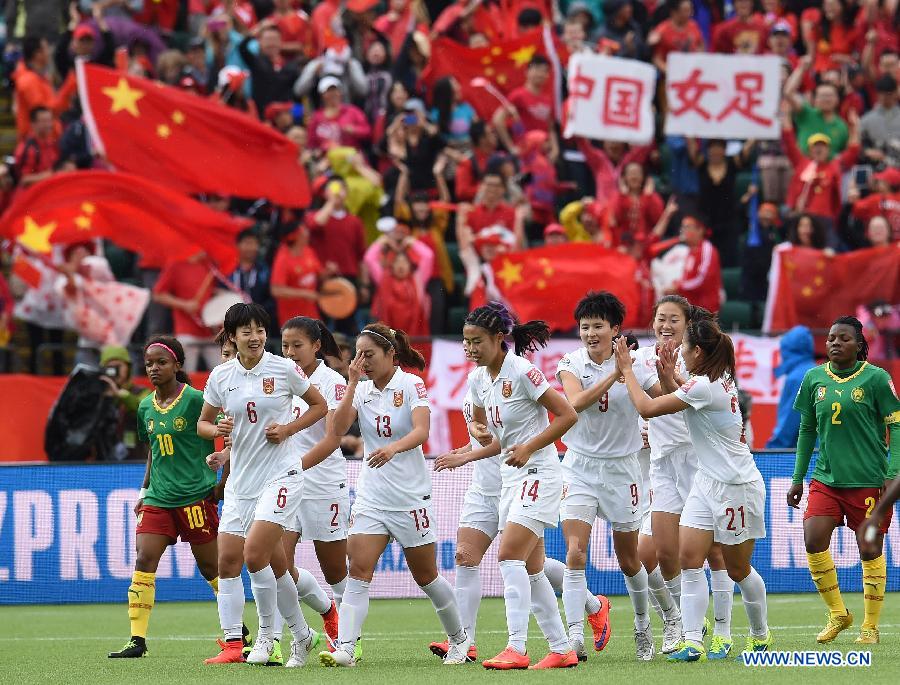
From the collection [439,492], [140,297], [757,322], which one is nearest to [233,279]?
[140,297]

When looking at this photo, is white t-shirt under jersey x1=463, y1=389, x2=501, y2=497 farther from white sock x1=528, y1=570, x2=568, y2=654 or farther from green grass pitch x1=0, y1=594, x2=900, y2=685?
A: green grass pitch x1=0, y1=594, x2=900, y2=685

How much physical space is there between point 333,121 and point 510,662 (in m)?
12.9

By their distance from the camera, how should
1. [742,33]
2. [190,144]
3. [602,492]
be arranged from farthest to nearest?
[742,33]
[190,144]
[602,492]

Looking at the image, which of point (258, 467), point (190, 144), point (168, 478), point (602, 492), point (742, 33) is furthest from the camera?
point (742, 33)

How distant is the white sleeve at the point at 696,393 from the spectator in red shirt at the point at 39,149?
1272 cm

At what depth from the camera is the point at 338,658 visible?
11.2 m

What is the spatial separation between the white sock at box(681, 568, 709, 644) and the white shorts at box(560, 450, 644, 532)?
821 millimetres

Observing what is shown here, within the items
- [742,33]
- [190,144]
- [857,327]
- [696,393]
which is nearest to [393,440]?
[696,393]

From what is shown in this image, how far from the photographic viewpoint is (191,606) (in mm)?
17172

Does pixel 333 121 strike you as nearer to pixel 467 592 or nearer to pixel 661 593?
pixel 661 593

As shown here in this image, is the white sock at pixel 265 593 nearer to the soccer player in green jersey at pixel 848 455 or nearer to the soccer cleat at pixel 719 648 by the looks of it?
the soccer cleat at pixel 719 648

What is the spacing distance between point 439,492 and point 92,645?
15.2 ft

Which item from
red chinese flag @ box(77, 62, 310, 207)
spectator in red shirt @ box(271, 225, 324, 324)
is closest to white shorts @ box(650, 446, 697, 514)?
spectator in red shirt @ box(271, 225, 324, 324)

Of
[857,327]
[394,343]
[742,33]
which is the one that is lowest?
[394,343]
